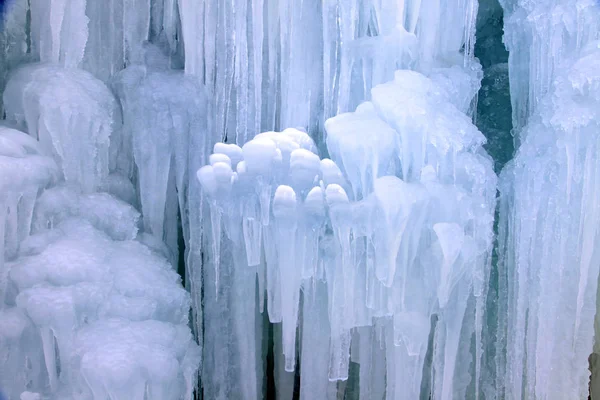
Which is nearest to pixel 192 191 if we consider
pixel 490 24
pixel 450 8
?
pixel 450 8

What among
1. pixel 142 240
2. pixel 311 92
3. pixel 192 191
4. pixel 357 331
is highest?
pixel 311 92

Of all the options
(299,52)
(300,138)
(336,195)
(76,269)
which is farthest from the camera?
(299,52)

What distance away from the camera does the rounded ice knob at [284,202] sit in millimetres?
4020

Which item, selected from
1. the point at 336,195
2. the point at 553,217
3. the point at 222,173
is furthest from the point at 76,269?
the point at 553,217

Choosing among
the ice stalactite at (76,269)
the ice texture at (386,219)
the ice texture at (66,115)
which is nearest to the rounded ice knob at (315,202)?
the ice texture at (386,219)

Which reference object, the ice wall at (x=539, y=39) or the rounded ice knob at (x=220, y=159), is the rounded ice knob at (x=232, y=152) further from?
the ice wall at (x=539, y=39)

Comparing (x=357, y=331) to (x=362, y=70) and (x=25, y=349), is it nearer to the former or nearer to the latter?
(x=362, y=70)

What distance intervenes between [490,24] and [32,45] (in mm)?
3371

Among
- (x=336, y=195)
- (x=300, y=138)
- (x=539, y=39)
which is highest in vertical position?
(x=539, y=39)

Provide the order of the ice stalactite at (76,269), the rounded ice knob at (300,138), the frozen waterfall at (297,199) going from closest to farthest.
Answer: the ice stalactite at (76,269) → the frozen waterfall at (297,199) → the rounded ice knob at (300,138)

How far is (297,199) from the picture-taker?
4082 millimetres

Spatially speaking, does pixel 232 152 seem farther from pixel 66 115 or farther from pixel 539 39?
pixel 539 39

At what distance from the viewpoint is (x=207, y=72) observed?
4758 mm

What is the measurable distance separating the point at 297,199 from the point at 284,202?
103 millimetres
